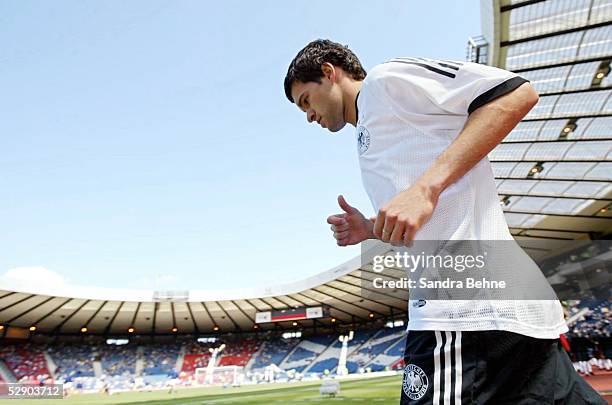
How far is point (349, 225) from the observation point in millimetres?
1880

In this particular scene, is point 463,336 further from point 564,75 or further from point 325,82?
point 564,75

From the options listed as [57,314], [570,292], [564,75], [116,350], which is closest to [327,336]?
[116,350]

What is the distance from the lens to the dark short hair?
177cm

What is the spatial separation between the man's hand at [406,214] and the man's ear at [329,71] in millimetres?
767

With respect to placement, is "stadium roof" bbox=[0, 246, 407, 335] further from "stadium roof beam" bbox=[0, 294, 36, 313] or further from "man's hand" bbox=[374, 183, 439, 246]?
"man's hand" bbox=[374, 183, 439, 246]

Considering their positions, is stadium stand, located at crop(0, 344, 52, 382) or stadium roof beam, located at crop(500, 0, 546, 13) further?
stadium stand, located at crop(0, 344, 52, 382)

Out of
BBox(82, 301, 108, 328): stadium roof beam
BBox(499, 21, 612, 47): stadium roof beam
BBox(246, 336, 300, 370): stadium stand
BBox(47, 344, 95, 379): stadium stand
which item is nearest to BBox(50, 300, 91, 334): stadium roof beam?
BBox(82, 301, 108, 328): stadium roof beam

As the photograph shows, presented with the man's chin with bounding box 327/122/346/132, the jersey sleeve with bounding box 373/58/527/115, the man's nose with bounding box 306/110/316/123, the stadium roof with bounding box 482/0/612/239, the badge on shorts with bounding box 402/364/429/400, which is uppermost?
the stadium roof with bounding box 482/0/612/239

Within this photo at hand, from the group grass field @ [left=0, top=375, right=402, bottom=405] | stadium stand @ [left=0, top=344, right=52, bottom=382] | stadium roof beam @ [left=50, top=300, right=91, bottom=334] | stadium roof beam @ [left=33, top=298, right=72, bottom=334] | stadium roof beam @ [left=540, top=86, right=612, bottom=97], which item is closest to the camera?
stadium roof beam @ [left=540, top=86, right=612, bottom=97]

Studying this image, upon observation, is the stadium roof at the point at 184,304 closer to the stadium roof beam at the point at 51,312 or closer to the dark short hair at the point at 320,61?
the stadium roof beam at the point at 51,312

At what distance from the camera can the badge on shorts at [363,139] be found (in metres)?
1.46

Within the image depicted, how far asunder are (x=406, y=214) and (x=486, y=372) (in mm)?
494

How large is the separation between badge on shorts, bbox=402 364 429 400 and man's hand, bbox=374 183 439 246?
388 millimetres

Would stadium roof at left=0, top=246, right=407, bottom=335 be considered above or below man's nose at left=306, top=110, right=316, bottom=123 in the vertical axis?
below
